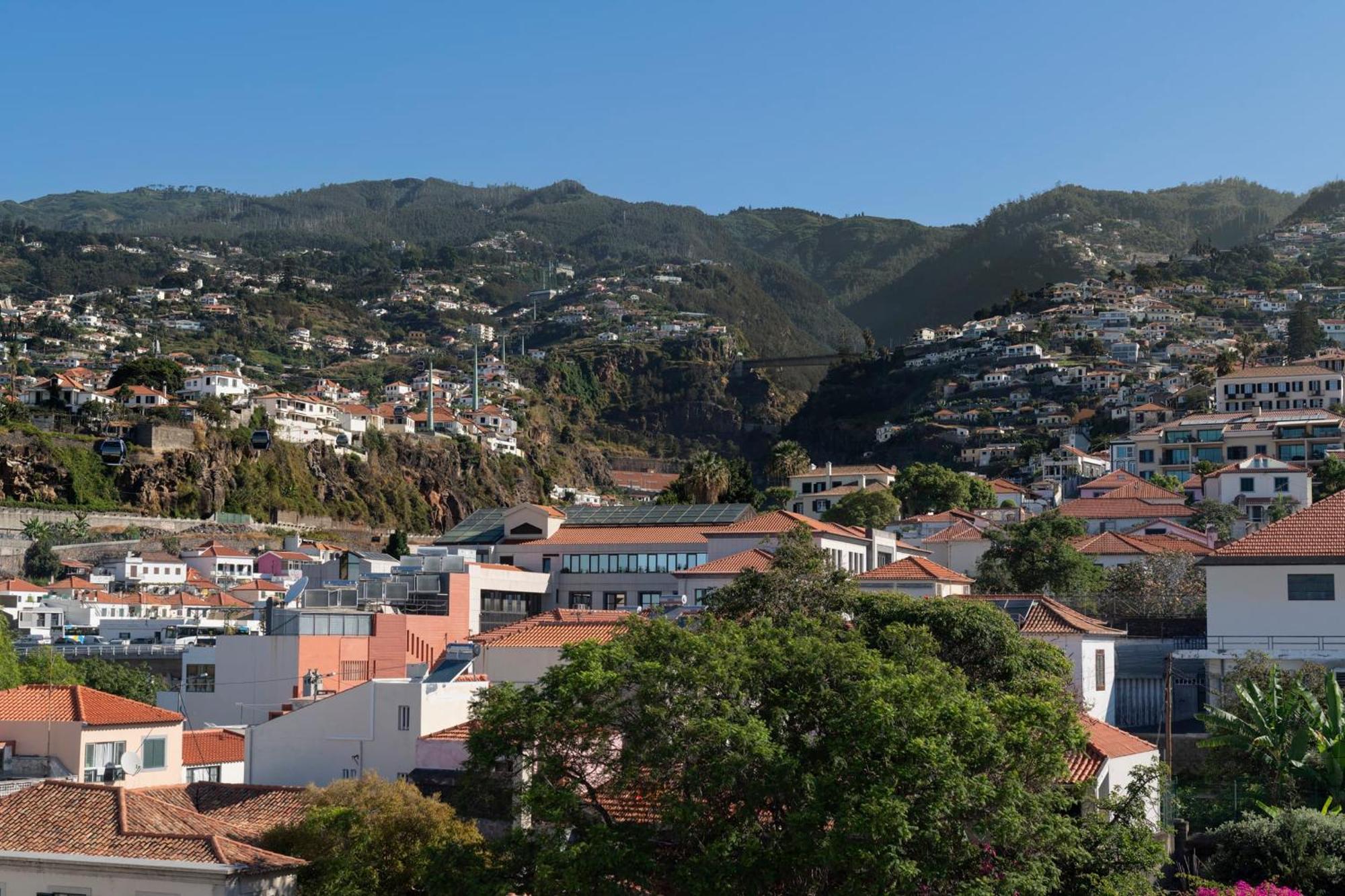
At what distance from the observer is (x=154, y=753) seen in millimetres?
32469

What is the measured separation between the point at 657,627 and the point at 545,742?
2376 millimetres

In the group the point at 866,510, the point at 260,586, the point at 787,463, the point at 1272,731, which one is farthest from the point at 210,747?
the point at 787,463

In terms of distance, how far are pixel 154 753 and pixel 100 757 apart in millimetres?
1513

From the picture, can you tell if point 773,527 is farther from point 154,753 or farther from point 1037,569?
point 154,753

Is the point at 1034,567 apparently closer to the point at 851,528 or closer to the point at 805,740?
the point at 851,528

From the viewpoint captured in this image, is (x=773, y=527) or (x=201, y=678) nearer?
(x=201, y=678)

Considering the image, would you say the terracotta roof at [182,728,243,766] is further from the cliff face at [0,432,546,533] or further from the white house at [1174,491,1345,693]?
the cliff face at [0,432,546,533]

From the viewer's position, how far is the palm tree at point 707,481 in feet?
297

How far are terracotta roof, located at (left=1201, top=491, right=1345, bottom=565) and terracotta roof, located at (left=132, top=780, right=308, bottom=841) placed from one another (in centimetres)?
2220

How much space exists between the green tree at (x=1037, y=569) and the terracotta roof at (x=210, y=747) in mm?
32463

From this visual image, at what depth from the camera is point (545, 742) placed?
22141 millimetres

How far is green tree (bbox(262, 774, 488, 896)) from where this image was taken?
75.6 ft

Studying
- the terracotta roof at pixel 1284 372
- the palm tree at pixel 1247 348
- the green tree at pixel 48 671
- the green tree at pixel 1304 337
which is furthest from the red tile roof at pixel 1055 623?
the green tree at pixel 1304 337

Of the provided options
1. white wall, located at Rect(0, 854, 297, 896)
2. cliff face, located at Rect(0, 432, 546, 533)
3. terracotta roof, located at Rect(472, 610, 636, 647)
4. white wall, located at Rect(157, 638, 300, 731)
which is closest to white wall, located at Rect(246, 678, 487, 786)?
terracotta roof, located at Rect(472, 610, 636, 647)
